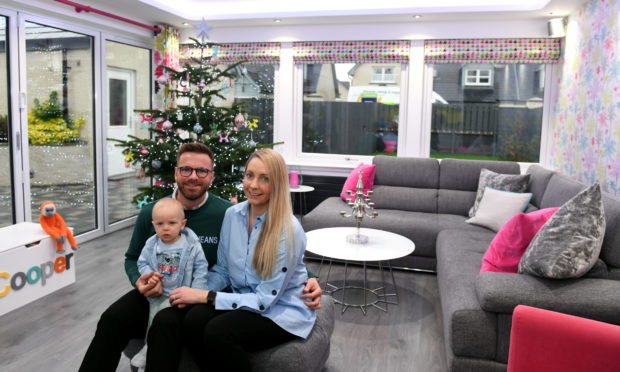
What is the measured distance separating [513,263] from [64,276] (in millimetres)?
2381

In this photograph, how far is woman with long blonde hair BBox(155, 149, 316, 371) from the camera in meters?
1.79

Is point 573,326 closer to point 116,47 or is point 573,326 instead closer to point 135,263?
point 135,263

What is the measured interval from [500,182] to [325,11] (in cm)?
240

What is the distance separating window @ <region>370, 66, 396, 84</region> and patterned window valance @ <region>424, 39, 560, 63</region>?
441mm

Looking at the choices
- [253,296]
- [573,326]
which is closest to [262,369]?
[253,296]

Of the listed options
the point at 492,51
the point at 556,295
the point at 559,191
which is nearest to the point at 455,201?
the point at 559,191

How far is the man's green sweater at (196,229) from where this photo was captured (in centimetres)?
208

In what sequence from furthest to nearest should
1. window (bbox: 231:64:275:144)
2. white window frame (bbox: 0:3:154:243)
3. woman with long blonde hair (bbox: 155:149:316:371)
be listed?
1. window (bbox: 231:64:275:144)
2. white window frame (bbox: 0:3:154:243)
3. woman with long blonde hair (bbox: 155:149:316:371)

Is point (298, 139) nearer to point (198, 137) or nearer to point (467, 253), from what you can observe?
point (198, 137)

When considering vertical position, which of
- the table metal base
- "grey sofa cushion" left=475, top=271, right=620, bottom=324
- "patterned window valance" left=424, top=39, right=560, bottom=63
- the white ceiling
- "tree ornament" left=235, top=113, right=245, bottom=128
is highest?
the white ceiling

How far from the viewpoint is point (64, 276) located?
9.31 ft

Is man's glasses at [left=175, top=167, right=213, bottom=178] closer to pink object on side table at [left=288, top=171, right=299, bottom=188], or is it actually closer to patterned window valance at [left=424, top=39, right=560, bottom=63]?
pink object on side table at [left=288, top=171, right=299, bottom=188]

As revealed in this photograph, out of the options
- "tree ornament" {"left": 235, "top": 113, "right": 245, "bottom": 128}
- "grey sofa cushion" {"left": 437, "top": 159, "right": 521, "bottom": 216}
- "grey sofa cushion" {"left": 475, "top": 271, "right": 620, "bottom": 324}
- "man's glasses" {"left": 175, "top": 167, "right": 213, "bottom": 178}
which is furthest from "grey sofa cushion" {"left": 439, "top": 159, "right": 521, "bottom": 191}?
"man's glasses" {"left": 175, "top": 167, "right": 213, "bottom": 178}

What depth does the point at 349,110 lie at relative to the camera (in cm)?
598
